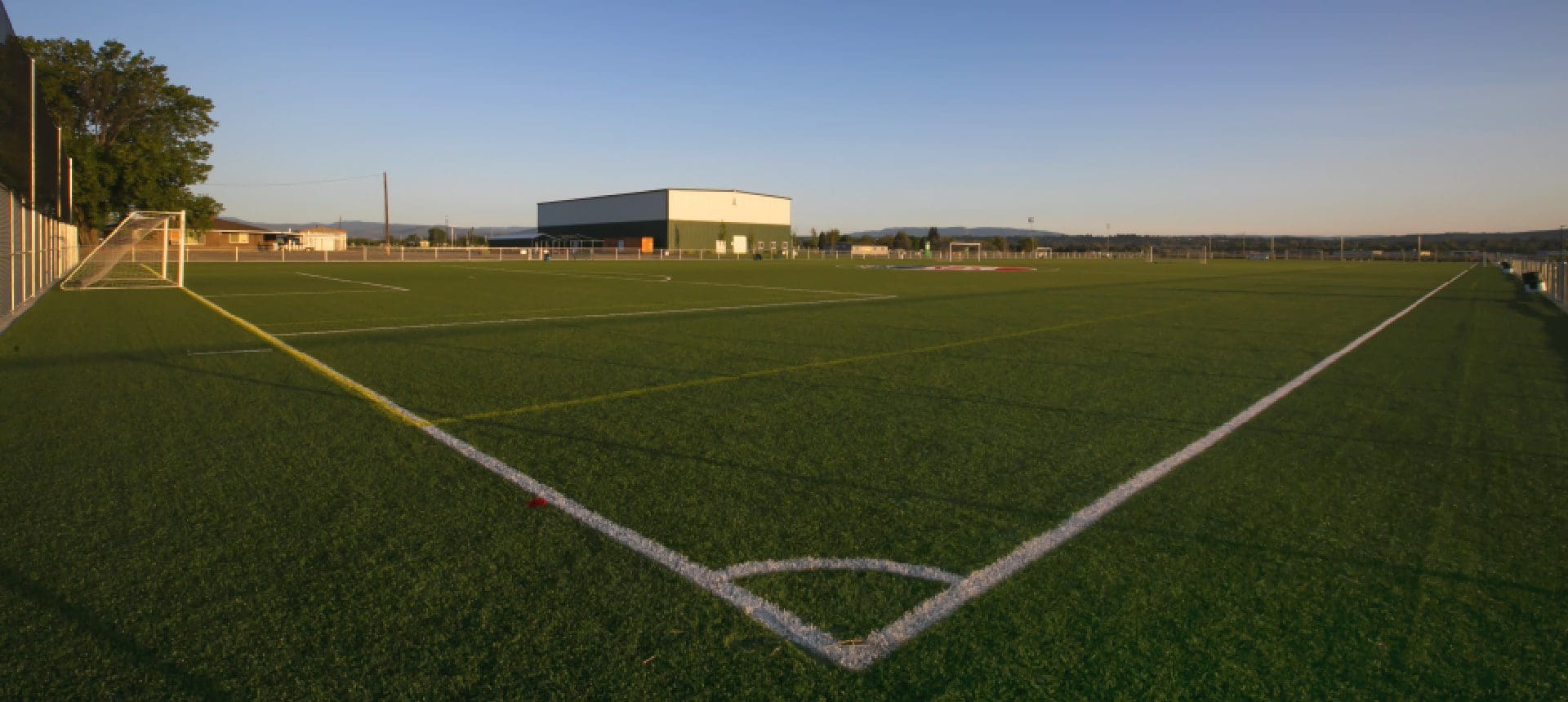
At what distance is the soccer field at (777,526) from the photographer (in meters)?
2.66

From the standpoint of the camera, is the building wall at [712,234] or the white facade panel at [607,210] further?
the white facade panel at [607,210]

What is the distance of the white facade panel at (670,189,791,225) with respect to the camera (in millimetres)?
88125

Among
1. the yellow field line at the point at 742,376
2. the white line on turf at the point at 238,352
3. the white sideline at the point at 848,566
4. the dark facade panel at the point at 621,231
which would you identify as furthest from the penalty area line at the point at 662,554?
the dark facade panel at the point at 621,231

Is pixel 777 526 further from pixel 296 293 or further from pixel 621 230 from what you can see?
pixel 621 230

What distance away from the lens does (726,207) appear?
91.3 meters

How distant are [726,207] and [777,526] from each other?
89.2 meters

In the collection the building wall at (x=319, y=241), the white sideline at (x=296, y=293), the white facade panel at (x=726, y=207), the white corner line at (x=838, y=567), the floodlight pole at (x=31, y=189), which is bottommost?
the white corner line at (x=838, y=567)

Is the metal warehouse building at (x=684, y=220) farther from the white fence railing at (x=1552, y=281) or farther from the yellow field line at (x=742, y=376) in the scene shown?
the yellow field line at (x=742, y=376)

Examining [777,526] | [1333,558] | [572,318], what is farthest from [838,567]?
[572,318]

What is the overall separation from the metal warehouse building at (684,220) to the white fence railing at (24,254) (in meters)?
57.0

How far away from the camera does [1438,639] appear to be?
284 cm

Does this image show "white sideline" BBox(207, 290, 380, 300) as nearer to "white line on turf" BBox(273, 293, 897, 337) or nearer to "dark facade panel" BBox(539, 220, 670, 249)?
"white line on turf" BBox(273, 293, 897, 337)

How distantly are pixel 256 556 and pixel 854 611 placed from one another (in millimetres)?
2481

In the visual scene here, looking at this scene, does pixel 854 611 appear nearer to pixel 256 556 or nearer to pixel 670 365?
pixel 256 556
